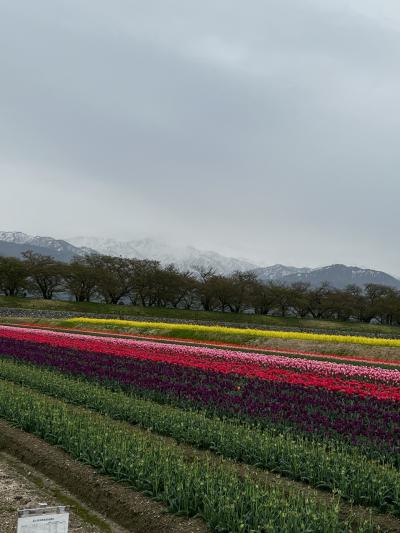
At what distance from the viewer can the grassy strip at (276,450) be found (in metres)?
7.46

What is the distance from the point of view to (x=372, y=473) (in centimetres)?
765

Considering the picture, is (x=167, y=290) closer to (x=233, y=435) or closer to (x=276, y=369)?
(x=276, y=369)

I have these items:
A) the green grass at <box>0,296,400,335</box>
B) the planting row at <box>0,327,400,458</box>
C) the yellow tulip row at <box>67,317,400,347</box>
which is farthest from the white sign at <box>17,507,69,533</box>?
the green grass at <box>0,296,400,335</box>

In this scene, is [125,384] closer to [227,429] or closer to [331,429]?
[227,429]

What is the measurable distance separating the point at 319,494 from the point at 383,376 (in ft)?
42.9

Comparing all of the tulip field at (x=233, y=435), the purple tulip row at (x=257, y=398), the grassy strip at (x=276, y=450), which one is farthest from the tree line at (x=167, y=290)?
the grassy strip at (x=276, y=450)

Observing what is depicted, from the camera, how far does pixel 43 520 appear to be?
15.2 feet

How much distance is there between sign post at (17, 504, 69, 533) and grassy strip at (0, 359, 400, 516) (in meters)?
3.88

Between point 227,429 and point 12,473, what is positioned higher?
point 227,429

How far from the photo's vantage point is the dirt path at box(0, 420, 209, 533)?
698 cm

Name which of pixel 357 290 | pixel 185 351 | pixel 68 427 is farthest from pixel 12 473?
pixel 357 290

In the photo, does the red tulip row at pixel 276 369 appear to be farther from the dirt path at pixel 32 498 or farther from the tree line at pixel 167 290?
the tree line at pixel 167 290

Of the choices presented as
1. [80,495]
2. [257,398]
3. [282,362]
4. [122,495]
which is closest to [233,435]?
[122,495]

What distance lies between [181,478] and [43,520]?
3316 mm
